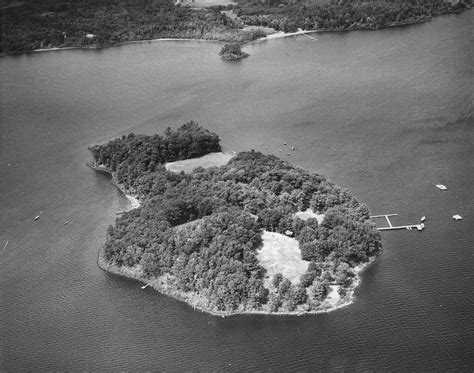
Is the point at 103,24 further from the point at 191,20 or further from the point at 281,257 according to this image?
the point at 281,257

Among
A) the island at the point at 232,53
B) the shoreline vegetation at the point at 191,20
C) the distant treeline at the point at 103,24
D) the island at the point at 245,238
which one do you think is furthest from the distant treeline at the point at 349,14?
the island at the point at 245,238

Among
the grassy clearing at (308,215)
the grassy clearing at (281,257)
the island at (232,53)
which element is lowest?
the grassy clearing at (281,257)

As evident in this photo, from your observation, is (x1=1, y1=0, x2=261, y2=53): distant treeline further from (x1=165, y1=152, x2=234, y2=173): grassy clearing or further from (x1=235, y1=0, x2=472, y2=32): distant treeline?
(x1=165, y1=152, x2=234, y2=173): grassy clearing

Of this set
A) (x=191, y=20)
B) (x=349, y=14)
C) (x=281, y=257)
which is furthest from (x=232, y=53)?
(x=281, y=257)

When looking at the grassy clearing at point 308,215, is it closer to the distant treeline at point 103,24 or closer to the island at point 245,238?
the island at point 245,238

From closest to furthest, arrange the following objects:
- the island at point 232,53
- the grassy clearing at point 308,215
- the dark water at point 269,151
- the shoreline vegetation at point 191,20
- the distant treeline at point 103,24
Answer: the dark water at point 269,151
the grassy clearing at point 308,215
the island at point 232,53
the shoreline vegetation at point 191,20
the distant treeline at point 103,24

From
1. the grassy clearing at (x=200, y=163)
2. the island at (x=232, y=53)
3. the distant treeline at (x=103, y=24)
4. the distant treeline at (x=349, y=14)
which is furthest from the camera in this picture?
the distant treeline at (x=103, y=24)

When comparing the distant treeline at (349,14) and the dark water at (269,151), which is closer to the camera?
the dark water at (269,151)
